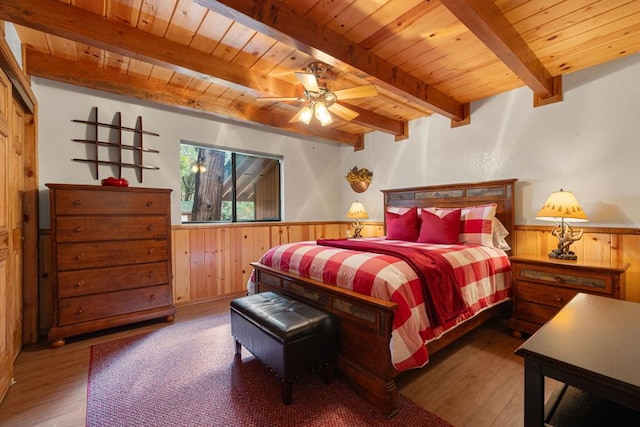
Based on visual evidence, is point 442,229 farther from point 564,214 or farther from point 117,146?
point 117,146

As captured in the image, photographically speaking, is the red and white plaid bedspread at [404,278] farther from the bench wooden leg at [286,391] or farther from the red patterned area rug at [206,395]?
the bench wooden leg at [286,391]

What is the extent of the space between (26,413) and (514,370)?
3121mm

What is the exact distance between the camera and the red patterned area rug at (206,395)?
5.29 feet

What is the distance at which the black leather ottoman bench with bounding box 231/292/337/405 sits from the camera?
1.71m

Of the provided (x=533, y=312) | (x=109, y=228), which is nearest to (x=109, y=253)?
(x=109, y=228)

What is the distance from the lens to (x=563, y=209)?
250cm

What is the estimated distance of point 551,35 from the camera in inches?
87.9

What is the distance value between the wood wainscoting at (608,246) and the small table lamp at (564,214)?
7.5 inches

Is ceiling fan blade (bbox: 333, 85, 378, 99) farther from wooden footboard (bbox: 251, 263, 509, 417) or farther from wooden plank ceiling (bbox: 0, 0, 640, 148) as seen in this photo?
wooden footboard (bbox: 251, 263, 509, 417)

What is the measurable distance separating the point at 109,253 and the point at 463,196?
3887 mm

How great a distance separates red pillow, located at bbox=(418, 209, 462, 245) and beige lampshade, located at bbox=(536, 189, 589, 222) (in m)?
0.72

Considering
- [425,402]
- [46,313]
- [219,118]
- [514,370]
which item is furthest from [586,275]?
[46,313]

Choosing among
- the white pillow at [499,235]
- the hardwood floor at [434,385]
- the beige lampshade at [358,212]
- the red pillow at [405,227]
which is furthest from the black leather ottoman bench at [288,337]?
the beige lampshade at [358,212]

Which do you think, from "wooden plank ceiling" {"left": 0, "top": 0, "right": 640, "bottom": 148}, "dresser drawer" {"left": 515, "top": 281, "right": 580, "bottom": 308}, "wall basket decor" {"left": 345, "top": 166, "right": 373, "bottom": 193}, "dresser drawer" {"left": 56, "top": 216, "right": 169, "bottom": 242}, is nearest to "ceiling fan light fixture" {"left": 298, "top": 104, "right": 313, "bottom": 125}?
"wooden plank ceiling" {"left": 0, "top": 0, "right": 640, "bottom": 148}
